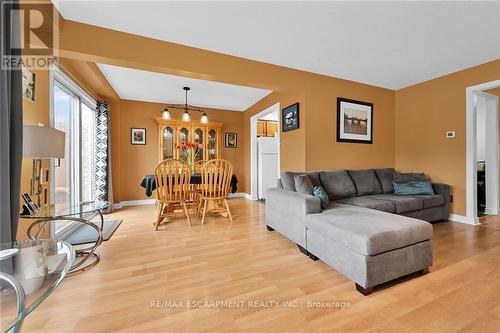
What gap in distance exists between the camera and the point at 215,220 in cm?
336

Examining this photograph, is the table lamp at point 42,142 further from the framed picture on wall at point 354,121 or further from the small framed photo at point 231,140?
the small framed photo at point 231,140

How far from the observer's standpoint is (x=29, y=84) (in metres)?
1.88

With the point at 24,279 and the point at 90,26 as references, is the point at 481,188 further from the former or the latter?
the point at 90,26

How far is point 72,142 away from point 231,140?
334 centimetres

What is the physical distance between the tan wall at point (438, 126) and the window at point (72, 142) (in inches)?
212

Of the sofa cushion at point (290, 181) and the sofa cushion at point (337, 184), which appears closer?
the sofa cushion at point (290, 181)

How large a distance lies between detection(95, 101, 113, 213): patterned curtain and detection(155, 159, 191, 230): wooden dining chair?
167 centimetres

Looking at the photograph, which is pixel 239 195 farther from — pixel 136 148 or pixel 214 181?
pixel 136 148

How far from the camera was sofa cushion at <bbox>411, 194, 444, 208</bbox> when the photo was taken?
2.96 m

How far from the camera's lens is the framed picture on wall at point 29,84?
71.2 inches

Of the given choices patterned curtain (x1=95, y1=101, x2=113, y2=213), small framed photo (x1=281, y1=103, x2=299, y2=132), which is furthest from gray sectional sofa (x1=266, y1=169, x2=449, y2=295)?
patterned curtain (x1=95, y1=101, x2=113, y2=213)

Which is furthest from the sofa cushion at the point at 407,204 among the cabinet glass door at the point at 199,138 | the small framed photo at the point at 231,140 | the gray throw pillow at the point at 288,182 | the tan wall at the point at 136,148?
the tan wall at the point at 136,148

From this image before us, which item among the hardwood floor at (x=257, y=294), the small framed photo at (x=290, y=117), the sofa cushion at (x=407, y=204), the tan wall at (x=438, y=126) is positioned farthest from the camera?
the small framed photo at (x=290, y=117)

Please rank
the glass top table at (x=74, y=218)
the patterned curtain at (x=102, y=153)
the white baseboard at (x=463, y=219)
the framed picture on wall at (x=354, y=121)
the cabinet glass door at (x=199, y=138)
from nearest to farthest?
1. the glass top table at (x=74, y=218)
2. the white baseboard at (x=463, y=219)
3. the framed picture on wall at (x=354, y=121)
4. the patterned curtain at (x=102, y=153)
5. the cabinet glass door at (x=199, y=138)
